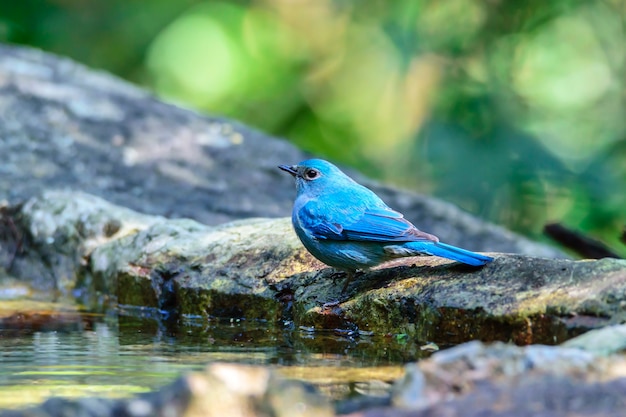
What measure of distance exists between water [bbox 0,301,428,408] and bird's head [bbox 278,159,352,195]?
2.42ft

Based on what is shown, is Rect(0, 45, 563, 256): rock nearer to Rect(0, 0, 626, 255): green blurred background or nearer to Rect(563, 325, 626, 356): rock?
Rect(0, 0, 626, 255): green blurred background

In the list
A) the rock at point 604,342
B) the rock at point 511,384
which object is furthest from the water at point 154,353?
the rock at point 604,342

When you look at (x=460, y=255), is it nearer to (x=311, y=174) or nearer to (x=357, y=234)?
(x=357, y=234)

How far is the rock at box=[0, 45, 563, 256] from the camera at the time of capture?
6.39 metres

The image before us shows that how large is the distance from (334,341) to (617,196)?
501cm

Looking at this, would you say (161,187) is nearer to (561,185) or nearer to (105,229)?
(105,229)

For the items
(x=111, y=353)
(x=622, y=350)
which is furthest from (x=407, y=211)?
(x=622, y=350)

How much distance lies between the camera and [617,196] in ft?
25.8

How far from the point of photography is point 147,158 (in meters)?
6.89

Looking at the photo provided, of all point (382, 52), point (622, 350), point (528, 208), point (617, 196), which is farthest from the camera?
point (382, 52)

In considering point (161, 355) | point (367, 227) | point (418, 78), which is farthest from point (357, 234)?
point (418, 78)

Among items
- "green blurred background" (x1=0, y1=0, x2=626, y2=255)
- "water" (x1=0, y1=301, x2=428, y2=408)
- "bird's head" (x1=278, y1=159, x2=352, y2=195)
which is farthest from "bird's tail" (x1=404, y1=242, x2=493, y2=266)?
"green blurred background" (x1=0, y1=0, x2=626, y2=255)

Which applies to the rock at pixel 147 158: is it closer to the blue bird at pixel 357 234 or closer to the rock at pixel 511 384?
the blue bird at pixel 357 234

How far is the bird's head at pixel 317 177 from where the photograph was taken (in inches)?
174
